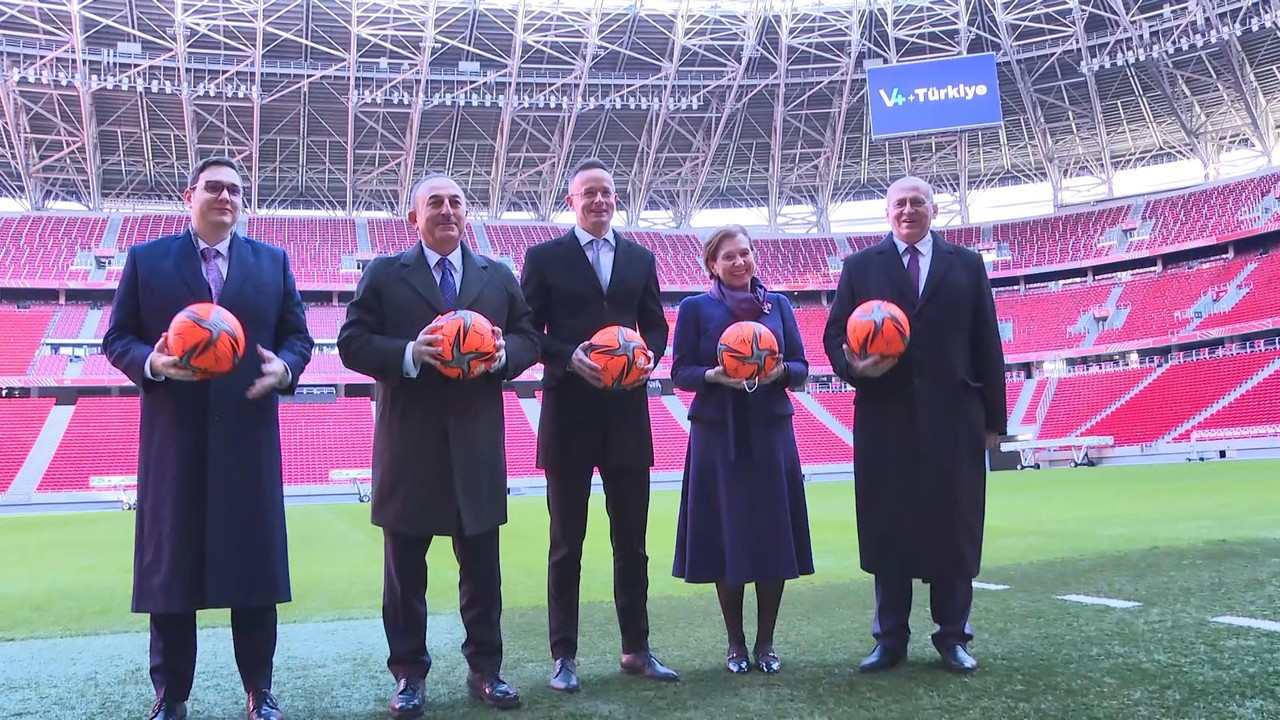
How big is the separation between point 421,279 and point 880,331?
6.40ft

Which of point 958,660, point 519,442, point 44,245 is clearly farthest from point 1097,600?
point 44,245

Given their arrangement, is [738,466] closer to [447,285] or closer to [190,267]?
[447,285]

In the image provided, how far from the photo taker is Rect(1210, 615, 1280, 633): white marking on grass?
3854mm

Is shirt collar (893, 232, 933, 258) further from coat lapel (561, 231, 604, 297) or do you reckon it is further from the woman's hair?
coat lapel (561, 231, 604, 297)

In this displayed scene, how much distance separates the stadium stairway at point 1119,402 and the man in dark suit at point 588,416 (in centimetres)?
3121

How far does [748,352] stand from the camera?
3.78m

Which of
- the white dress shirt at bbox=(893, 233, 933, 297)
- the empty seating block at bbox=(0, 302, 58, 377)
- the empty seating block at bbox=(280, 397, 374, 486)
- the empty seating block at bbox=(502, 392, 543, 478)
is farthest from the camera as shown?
the empty seating block at bbox=(0, 302, 58, 377)

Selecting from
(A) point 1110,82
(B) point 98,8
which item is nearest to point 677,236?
(A) point 1110,82

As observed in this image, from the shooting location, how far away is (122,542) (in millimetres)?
12359

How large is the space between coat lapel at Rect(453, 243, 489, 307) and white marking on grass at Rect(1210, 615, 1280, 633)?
145 inches

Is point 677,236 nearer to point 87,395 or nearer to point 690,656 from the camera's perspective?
point 87,395

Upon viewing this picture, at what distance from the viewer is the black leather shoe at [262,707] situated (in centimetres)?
322

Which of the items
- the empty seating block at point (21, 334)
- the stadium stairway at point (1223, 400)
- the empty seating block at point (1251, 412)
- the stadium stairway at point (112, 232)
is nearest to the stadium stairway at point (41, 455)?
the empty seating block at point (21, 334)

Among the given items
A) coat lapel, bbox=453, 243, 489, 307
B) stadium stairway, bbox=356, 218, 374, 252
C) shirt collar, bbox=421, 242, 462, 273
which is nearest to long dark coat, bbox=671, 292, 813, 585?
coat lapel, bbox=453, 243, 489, 307
